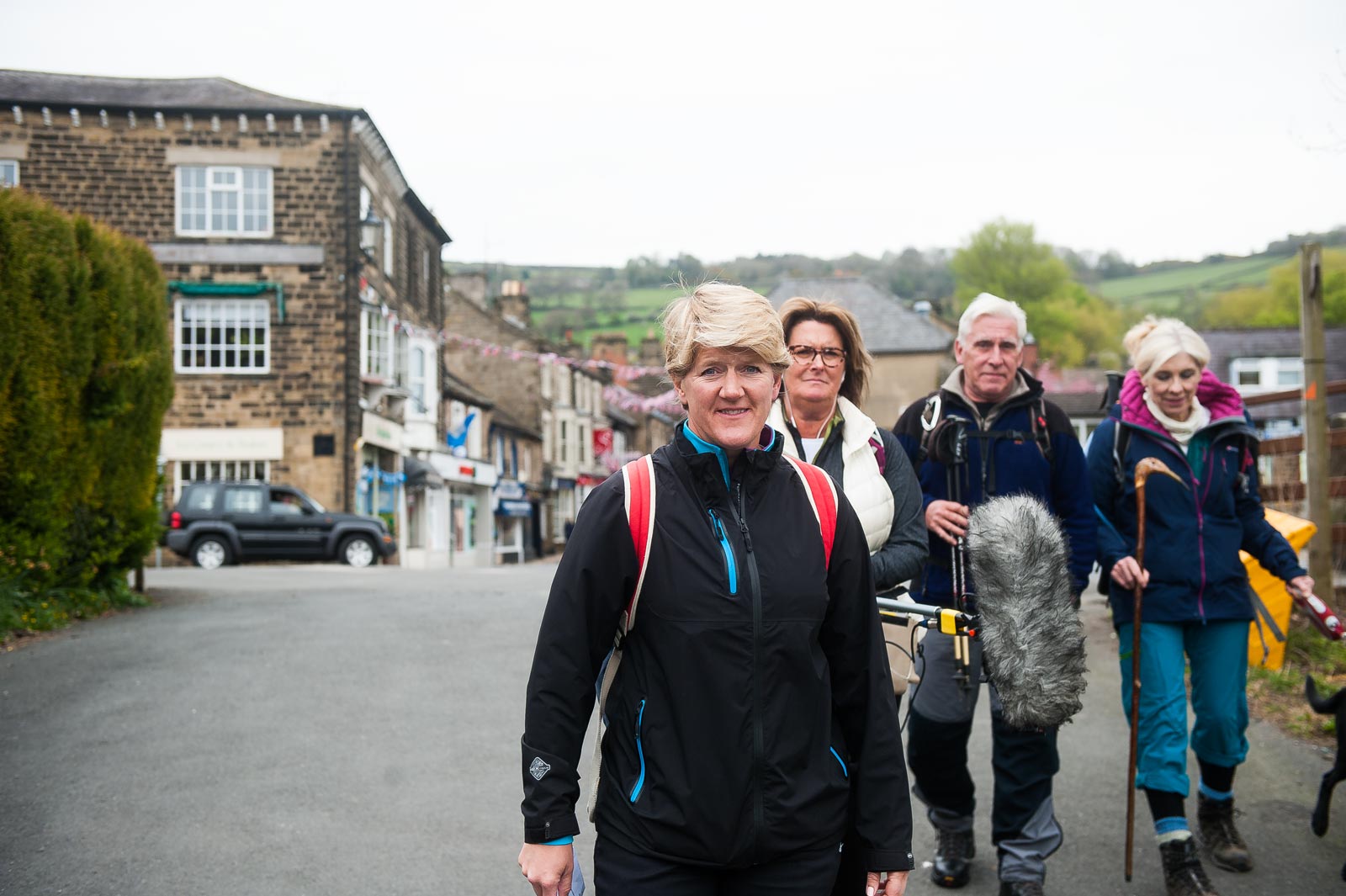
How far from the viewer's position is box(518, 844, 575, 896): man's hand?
240cm

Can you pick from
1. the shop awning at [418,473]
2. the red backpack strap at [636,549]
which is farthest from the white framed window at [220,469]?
the red backpack strap at [636,549]

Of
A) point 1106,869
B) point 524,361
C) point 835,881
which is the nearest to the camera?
point 835,881

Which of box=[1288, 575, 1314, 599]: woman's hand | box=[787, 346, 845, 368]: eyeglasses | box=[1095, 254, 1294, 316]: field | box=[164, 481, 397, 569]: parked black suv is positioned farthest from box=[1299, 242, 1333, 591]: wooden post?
box=[1095, 254, 1294, 316]: field

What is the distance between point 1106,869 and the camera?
486 centimetres

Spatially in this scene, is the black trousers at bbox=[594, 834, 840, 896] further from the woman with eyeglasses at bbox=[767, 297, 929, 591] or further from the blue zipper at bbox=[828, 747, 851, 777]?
the woman with eyeglasses at bbox=[767, 297, 929, 591]

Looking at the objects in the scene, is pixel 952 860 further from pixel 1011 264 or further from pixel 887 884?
Answer: pixel 1011 264

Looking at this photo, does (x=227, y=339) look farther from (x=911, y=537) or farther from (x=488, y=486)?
(x=911, y=537)

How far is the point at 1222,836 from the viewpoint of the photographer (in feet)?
16.0

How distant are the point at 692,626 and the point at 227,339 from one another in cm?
2838

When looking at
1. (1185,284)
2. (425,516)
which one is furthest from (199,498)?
(1185,284)

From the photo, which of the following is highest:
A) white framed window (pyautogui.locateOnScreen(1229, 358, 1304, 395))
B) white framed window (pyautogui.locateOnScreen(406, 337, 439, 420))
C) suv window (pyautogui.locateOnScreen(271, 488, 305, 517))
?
white framed window (pyautogui.locateOnScreen(1229, 358, 1304, 395))

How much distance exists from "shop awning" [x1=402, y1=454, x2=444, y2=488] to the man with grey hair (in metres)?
29.1

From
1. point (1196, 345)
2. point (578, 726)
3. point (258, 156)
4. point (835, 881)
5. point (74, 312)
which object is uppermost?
point (258, 156)

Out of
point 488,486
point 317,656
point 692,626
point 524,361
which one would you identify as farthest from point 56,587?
point 524,361
